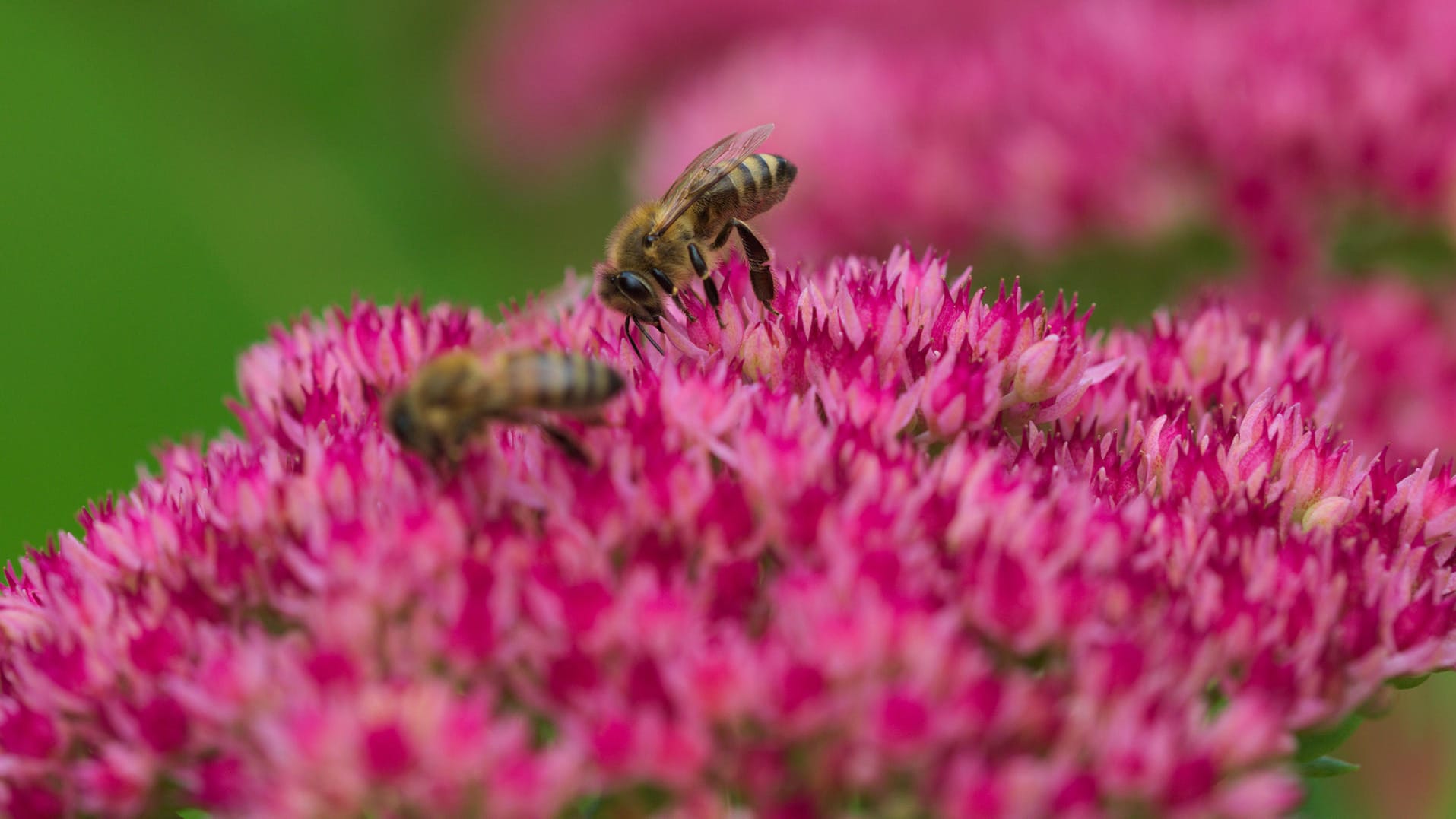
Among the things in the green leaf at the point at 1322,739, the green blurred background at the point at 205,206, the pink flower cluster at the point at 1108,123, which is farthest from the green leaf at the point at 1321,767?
the green blurred background at the point at 205,206

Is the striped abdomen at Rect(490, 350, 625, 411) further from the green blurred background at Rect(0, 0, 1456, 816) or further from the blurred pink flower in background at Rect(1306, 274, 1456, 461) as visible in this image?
the green blurred background at Rect(0, 0, 1456, 816)

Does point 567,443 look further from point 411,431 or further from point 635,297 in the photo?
point 635,297

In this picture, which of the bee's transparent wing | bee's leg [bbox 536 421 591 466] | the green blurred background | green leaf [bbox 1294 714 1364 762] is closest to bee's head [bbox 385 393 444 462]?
bee's leg [bbox 536 421 591 466]

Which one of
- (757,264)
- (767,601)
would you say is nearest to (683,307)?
(757,264)

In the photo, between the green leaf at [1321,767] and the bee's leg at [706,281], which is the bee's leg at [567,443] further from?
the green leaf at [1321,767]

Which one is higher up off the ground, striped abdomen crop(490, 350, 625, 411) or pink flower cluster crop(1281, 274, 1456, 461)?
pink flower cluster crop(1281, 274, 1456, 461)

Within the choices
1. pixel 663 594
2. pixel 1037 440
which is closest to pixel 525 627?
pixel 663 594
